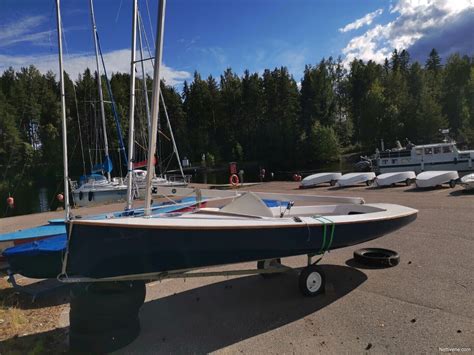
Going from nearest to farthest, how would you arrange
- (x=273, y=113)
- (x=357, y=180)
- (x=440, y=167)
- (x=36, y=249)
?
(x=36, y=249), (x=357, y=180), (x=440, y=167), (x=273, y=113)

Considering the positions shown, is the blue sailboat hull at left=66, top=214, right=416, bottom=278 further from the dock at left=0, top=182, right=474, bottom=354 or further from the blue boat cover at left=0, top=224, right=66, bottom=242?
the blue boat cover at left=0, top=224, right=66, bottom=242

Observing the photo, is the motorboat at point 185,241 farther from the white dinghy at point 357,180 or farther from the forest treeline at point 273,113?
the forest treeline at point 273,113

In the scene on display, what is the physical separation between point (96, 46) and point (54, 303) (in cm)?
1696

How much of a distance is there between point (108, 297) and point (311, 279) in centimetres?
282

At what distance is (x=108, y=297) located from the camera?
4.66 meters

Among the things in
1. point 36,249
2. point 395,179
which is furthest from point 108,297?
point 395,179

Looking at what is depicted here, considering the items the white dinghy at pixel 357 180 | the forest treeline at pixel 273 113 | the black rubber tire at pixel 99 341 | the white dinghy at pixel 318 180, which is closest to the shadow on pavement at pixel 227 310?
the black rubber tire at pixel 99 341

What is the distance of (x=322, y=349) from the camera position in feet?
14.0

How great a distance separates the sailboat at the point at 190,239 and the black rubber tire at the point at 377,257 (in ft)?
3.82

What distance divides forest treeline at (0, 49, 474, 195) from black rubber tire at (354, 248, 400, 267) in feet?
166

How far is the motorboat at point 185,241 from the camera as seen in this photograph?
14.9ft

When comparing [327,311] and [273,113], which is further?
[273,113]

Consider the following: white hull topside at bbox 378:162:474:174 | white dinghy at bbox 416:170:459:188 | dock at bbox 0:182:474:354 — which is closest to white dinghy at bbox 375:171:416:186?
white dinghy at bbox 416:170:459:188

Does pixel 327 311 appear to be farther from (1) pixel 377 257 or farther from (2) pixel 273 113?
(2) pixel 273 113
